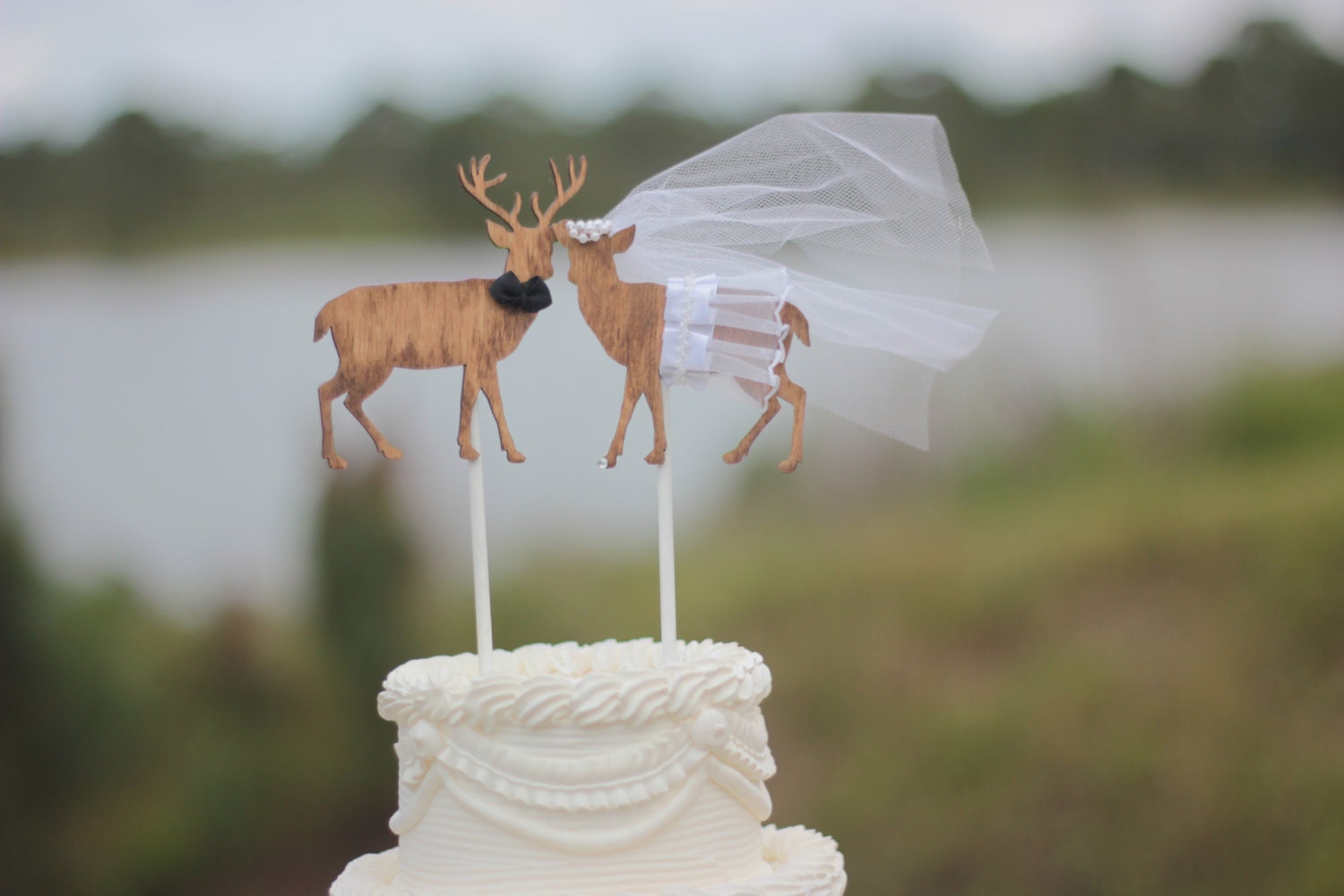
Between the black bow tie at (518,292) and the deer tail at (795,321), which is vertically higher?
the black bow tie at (518,292)

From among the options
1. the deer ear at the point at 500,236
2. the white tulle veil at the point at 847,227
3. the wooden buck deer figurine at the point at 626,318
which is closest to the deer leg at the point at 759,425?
the wooden buck deer figurine at the point at 626,318

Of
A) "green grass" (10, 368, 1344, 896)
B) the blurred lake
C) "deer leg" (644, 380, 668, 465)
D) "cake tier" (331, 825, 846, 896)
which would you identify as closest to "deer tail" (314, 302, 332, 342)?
"deer leg" (644, 380, 668, 465)

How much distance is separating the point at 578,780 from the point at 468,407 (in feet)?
1.81

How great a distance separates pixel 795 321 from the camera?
6.49ft

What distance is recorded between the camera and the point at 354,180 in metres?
3.64

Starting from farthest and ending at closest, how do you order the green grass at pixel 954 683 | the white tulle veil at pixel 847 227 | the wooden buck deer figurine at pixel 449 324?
the green grass at pixel 954 683 → the white tulle veil at pixel 847 227 → the wooden buck deer figurine at pixel 449 324

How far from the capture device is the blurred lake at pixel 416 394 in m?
3.50

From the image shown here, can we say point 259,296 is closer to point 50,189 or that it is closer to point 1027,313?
point 50,189

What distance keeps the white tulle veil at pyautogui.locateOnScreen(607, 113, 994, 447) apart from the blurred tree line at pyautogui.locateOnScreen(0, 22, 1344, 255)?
163cm

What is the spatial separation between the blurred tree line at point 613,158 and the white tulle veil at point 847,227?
5.36 ft

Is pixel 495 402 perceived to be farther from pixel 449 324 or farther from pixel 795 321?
pixel 795 321

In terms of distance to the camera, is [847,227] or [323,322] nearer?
[323,322]

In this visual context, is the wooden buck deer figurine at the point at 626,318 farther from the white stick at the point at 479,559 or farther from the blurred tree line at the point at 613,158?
the blurred tree line at the point at 613,158

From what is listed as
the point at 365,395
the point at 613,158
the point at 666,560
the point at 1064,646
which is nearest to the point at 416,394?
the point at 613,158
